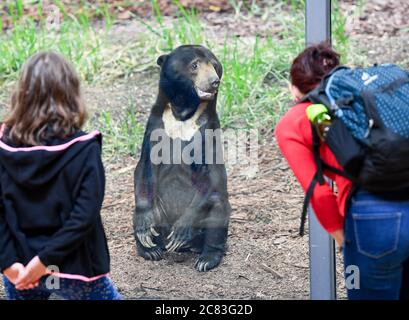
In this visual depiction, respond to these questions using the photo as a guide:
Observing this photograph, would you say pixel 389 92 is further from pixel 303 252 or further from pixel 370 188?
pixel 303 252

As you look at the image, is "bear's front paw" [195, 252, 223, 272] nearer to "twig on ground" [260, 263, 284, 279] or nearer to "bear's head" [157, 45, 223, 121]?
"twig on ground" [260, 263, 284, 279]

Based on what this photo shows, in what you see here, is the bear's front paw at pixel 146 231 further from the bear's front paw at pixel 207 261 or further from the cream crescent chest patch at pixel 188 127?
the cream crescent chest patch at pixel 188 127

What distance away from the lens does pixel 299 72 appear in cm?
342

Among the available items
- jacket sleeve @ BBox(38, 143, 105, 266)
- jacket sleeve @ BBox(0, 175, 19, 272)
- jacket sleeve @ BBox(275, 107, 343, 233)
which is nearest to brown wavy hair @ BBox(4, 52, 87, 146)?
jacket sleeve @ BBox(38, 143, 105, 266)

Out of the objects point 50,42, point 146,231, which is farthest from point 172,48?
point 146,231

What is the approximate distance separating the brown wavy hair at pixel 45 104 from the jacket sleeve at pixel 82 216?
14 cm

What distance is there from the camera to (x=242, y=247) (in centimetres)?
432

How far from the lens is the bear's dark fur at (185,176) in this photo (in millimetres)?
4191

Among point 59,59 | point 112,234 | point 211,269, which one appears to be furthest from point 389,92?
point 112,234

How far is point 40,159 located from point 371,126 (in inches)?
43.7

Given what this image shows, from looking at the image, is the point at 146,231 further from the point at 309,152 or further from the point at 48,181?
the point at 309,152

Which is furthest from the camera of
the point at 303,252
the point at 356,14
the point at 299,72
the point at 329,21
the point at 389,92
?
the point at 356,14

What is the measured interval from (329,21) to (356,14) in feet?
2.54
